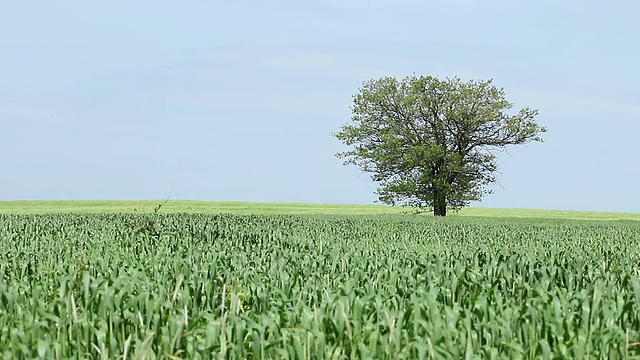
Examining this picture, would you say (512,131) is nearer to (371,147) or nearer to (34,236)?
(371,147)

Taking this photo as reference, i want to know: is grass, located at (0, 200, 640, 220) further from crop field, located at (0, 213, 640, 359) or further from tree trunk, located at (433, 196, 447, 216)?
crop field, located at (0, 213, 640, 359)

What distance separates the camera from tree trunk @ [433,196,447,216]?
4250cm

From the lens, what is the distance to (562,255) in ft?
37.0

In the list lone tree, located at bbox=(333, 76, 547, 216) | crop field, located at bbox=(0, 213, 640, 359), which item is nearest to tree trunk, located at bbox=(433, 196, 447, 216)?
lone tree, located at bbox=(333, 76, 547, 216)

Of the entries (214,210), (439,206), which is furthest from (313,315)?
(214,210)

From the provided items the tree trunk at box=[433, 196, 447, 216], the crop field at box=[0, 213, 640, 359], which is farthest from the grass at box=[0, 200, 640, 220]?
the crop field at box=[0, 213, 640, 359]

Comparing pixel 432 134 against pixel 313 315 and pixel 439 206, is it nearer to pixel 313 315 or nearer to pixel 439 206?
pixel 439 206

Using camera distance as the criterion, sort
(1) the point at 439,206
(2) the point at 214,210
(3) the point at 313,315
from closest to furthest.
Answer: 1. (3) the point at 313,315
2. (1) the point at 439,206
3. (2) the point at 214,210

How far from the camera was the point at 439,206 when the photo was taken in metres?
42.7

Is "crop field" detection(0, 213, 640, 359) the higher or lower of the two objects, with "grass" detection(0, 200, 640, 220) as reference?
lower

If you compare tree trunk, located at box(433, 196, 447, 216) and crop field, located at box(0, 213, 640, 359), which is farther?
tree trunk, located at box(433, 196, 447, 216)

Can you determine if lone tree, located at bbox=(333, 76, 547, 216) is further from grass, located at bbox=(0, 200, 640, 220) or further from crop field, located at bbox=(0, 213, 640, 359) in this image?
crop field, located at bbox=(0, 213, 640, 359)

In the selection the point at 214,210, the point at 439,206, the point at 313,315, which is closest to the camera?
the point at 313,315

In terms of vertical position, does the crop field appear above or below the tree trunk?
below
